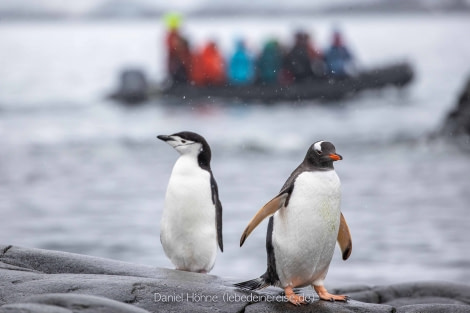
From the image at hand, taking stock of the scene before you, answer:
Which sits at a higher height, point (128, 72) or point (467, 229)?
point (128, 72)

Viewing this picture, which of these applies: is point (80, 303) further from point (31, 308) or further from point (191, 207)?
point (191, 207)

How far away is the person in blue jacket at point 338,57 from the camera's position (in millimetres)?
17506

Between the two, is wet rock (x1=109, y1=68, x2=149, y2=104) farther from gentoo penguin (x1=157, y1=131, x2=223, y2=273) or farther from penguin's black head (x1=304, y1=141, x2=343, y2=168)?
penguin's black head (x1=304, y1=141, x2=343, y2=168)

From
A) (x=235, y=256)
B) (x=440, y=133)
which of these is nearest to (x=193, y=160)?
(x=235, y=256)

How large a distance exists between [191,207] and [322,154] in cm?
83

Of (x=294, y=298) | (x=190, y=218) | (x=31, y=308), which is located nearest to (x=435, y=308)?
(x=294, y=298)

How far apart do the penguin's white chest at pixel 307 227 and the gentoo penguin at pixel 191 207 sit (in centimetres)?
59

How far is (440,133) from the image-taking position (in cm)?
1596

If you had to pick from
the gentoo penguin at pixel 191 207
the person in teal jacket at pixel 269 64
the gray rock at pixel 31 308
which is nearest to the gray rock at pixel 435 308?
the gentoo penguin at pixel 191 207

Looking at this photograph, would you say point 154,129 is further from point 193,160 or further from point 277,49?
point 193,160

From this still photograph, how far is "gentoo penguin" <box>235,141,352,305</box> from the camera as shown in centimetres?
360

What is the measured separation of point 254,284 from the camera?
377 centimetres

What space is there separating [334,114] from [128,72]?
430 cm

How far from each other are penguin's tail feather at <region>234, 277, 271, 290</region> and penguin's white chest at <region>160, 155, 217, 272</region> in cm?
52
